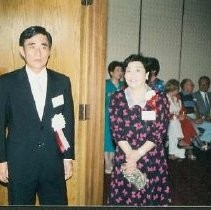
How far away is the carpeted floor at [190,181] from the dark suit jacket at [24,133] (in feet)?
5.88

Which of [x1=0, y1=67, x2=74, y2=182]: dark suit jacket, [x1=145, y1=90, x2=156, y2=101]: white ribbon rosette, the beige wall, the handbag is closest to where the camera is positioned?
[x1=0, y1=67, x2=74, y2=182]: dark suit jacket

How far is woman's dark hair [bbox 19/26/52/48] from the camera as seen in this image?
90.3 inches

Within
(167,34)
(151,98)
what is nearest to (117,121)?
(151,98)

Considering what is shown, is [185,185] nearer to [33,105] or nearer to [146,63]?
[146,63]

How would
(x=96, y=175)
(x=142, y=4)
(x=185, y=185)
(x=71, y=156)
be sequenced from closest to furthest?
(x=71, y=156) → (x=96, y=175) → (x=185, y=185) → (x=142, y=4)

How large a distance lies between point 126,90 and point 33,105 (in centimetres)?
80

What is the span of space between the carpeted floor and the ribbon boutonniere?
1278 millimetres

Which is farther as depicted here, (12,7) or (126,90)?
(126,90)

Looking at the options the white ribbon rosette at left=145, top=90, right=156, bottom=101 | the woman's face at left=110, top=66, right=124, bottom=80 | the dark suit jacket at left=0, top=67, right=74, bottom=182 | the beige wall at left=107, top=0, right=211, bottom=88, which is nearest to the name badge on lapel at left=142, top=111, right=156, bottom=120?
the white ribbon rosette at left=145, top=90, right=156, bottom=101

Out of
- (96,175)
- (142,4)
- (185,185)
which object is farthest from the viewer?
(142,4)

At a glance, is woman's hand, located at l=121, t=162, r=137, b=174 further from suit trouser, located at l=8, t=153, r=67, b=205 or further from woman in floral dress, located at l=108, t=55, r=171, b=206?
suit trouser, located at l=8, t=153, r=67, b=205

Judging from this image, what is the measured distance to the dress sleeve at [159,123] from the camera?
A: 262 centimetres

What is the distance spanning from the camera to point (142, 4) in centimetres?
704

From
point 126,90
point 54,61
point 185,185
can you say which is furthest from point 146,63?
point 185,185
